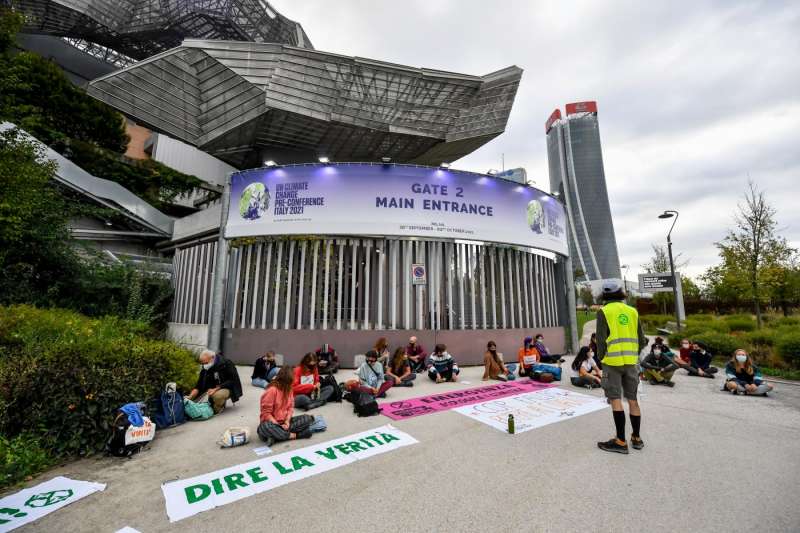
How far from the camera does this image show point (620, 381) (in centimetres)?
429

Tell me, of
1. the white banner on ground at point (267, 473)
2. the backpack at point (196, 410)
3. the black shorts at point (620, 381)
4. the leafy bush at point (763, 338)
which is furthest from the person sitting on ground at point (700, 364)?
the backpack at point (196, 410)

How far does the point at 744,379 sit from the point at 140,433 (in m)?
11.8

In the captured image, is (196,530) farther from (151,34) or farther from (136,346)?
(151,34)

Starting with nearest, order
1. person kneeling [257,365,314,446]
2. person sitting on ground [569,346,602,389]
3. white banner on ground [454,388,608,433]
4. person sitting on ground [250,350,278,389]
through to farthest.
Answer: person kneeling [257,365,314,446]
white banner on ground [454,388,608,433]
person sitting on ground [569,346,602,389]
person sitting on ground [250,350,278,389]

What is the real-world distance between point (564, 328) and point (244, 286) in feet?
45.1

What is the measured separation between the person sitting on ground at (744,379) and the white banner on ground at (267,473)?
309 inches

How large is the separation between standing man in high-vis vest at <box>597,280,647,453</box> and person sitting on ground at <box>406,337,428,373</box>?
5.75m

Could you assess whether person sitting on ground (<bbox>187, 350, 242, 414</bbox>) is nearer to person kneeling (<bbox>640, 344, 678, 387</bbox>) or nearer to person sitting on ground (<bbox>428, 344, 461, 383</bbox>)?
person sitting on ground (<bbox>428, 344, 461, 383</bbox>)

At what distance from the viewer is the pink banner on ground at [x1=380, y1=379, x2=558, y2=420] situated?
6.04m

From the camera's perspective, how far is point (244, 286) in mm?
11688

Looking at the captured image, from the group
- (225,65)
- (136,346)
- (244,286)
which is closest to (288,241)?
(244,286)

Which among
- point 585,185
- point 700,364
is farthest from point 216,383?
point 585,185

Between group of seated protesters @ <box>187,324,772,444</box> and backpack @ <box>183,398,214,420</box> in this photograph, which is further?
backpack @ <box>183,398,214,420</box>

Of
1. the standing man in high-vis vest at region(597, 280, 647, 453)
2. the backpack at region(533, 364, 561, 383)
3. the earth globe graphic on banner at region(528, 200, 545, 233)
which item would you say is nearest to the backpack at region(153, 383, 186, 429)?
the standing man in high-vis vest at region(597, 280, 647, 453)
